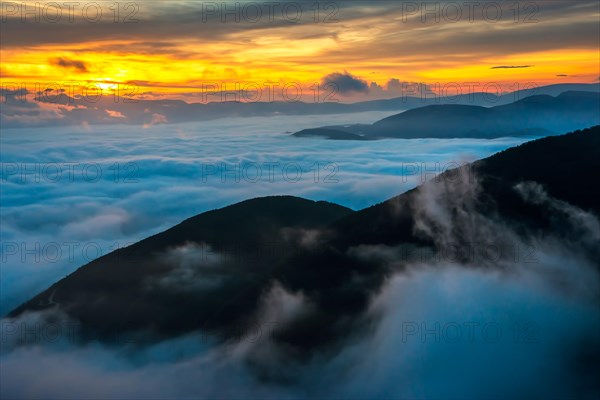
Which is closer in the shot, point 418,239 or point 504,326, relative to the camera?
point 504,326

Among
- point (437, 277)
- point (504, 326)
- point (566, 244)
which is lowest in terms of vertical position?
point (504, 326)

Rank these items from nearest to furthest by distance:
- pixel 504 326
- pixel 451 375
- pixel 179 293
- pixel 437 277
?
pixel 451 375 < pixel 504 326 < pixel 437 277 < pixel 179 293

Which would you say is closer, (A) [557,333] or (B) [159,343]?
(A) [557,333]

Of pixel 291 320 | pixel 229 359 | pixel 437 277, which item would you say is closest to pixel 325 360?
pixel 291 320

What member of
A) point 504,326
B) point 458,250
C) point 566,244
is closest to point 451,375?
point 504,326

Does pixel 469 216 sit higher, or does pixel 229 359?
pixel 469 216

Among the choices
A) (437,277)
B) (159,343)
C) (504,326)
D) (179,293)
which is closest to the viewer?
(504,326)

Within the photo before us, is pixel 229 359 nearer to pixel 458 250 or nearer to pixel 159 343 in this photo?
pixel 159 343

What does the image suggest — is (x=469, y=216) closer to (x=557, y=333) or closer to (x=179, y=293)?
(x=557, y=333)

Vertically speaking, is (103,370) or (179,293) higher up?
(179,293)
